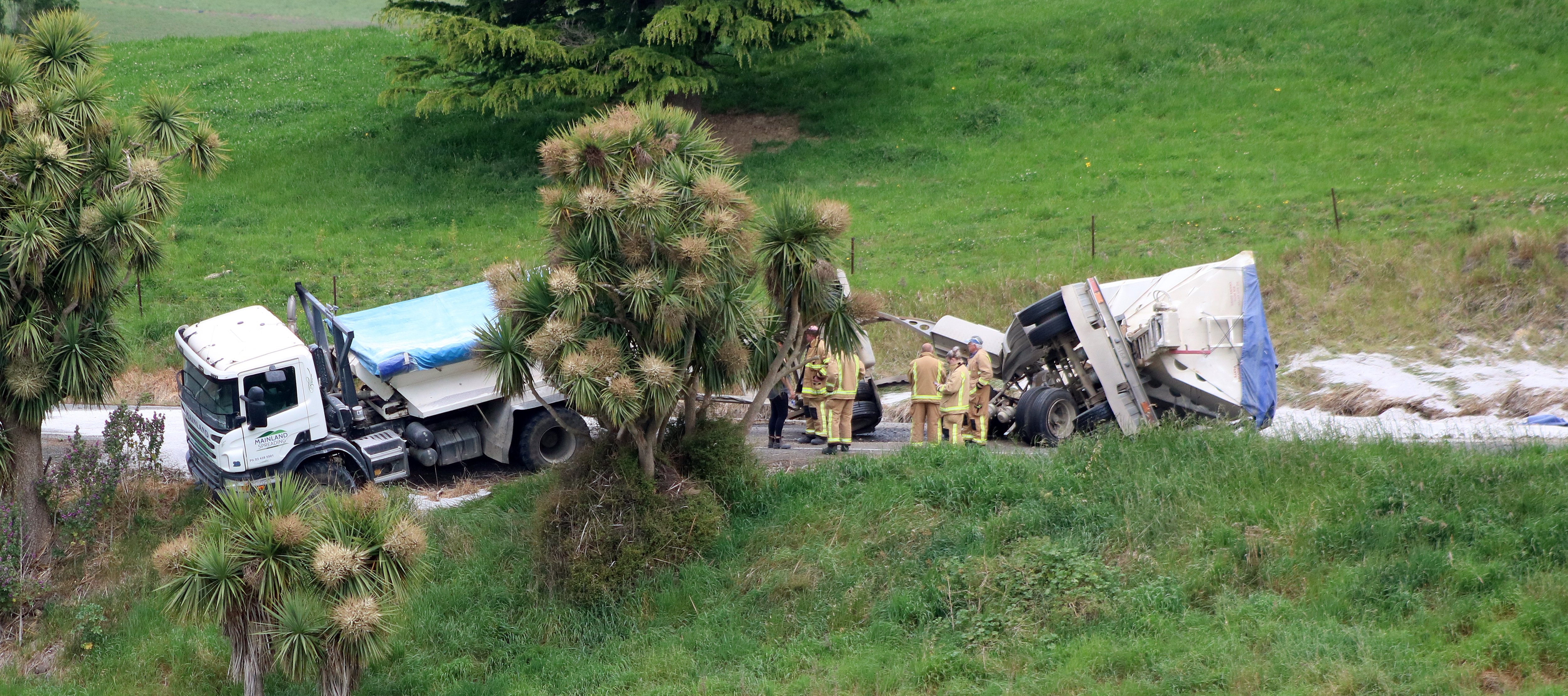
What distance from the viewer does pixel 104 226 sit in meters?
12.5

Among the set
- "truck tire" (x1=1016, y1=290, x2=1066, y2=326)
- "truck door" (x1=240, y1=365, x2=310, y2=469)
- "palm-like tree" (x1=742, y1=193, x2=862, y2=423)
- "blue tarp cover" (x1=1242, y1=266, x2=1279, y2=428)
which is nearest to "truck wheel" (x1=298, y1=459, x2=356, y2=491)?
"truck door" (x1=240, y1=365, x2=310, y2=469)

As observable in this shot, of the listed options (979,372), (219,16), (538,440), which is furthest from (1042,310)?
(219,16)

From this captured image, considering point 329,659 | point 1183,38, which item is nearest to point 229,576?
point 329,659

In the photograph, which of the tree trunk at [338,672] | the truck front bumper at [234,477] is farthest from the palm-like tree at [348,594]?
the truck front bumper at [234,477]

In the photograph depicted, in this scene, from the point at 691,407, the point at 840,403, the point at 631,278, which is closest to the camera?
the point at 631,278

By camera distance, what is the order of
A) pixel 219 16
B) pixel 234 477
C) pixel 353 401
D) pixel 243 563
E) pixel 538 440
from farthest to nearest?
pixel 219 16 → pixel 538 440 → pixel 353 401 → pixel 234 477 → pixel 243 563

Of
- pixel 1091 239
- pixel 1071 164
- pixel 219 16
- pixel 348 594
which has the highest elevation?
pixel 219 16

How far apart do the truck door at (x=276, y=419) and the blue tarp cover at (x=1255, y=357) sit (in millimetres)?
11058

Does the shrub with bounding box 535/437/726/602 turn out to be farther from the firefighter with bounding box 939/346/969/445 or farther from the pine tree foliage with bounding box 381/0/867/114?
the pine tree foliage with bounding box 381/0/867/114

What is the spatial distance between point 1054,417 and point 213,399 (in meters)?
10.1

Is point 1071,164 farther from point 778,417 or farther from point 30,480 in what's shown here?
point 30,480

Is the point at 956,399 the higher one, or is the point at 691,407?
the point at 691,407

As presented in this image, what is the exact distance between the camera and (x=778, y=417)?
→ 51.7 ft

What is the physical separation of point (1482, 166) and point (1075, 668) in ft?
61.2
